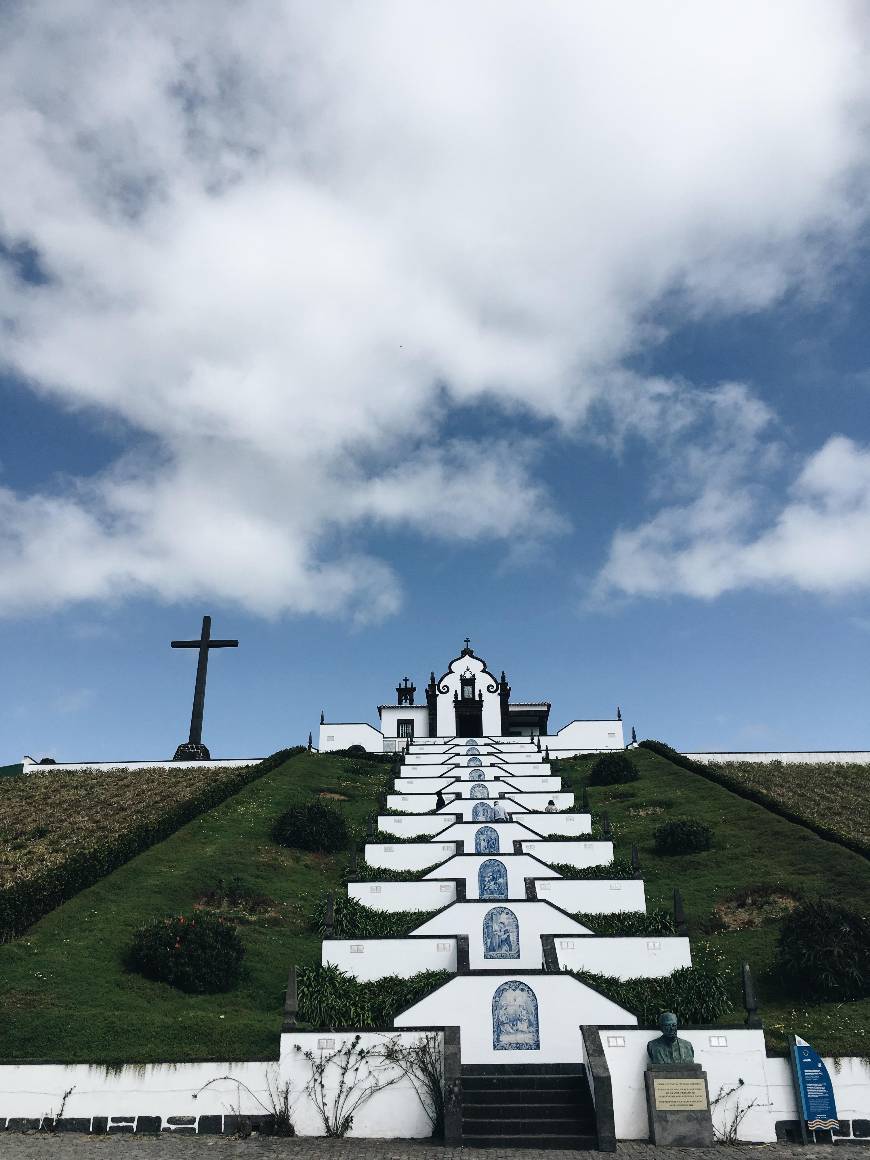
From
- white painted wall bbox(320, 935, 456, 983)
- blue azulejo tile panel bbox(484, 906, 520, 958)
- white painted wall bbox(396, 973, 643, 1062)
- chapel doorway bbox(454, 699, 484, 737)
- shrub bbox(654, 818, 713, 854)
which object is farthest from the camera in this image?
chapel doorway bbox(454, 699, 484, 737)

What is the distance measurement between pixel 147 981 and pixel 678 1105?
11707 millimetres

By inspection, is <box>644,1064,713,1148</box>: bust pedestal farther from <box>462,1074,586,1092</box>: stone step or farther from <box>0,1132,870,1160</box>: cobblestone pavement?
<box>462,1074,586,1092</box>: stone step

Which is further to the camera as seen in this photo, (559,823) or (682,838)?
(559,823)

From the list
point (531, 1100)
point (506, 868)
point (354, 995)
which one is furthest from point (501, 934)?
point (531, 1100)

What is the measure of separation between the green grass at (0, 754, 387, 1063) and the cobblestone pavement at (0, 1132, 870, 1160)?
1.21 metres

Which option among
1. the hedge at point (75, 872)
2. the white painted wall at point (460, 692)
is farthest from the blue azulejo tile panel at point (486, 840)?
the white painted wall at point (460, 692)

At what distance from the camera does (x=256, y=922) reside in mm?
24000

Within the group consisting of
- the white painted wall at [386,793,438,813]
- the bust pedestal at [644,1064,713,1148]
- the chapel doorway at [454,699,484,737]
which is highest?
the chapel doorway at [454,699,484,737]

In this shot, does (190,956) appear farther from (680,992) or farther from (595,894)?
(595,894)

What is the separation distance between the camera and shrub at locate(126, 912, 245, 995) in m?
19.6

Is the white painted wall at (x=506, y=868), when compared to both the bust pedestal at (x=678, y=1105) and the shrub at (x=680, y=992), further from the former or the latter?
the bust pedestal at (x=678, y=1105)

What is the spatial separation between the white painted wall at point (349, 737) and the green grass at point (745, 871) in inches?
817

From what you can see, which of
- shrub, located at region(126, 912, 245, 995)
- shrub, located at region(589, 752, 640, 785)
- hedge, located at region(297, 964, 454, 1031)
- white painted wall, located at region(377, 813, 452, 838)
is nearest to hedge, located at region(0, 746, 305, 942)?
shrub, located at region(126, 912, 245, 995)

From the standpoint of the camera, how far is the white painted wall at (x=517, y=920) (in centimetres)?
2145
